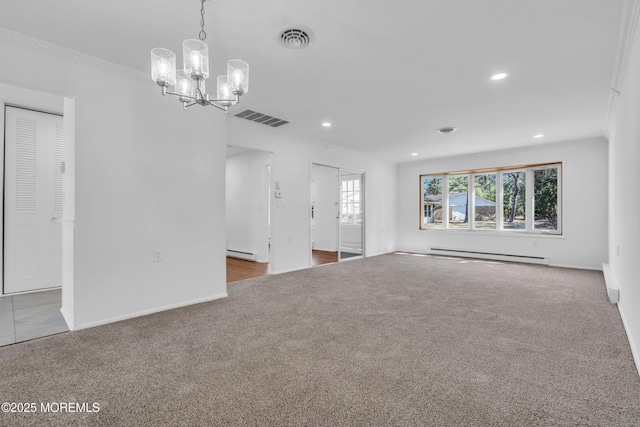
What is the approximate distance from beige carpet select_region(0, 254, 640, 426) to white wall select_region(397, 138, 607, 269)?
8.35 feet

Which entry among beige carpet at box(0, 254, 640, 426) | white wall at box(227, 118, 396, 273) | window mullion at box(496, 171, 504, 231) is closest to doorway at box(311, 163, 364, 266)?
white wall at box(227, 118, 396, 273)

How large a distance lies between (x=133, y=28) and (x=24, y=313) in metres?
3.08

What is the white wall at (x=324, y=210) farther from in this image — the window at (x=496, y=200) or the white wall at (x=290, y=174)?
the window at (x=496, y=200)

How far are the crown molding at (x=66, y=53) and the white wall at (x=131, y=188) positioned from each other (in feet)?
0.04

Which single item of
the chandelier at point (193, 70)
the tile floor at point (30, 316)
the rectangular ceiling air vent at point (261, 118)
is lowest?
the tile floor at point (30, 316)

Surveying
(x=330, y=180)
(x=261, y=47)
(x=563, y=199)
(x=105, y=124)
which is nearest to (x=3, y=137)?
(x=105, y=124)

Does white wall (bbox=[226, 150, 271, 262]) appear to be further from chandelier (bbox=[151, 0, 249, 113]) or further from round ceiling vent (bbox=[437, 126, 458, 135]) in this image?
chandelier (bbox=[151, 0, 249, 113])

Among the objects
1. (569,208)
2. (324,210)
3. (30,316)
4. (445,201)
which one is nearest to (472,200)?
(445,201)

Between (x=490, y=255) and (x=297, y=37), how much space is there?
6294 mm

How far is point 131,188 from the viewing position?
3066mm

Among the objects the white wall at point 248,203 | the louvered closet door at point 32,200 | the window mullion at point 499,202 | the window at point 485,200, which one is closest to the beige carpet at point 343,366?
the louvered closet door at point 32,200

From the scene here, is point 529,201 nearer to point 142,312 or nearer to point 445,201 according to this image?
point 445,201

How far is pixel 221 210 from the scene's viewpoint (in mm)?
3787

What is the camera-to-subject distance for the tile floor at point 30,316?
104 inches
